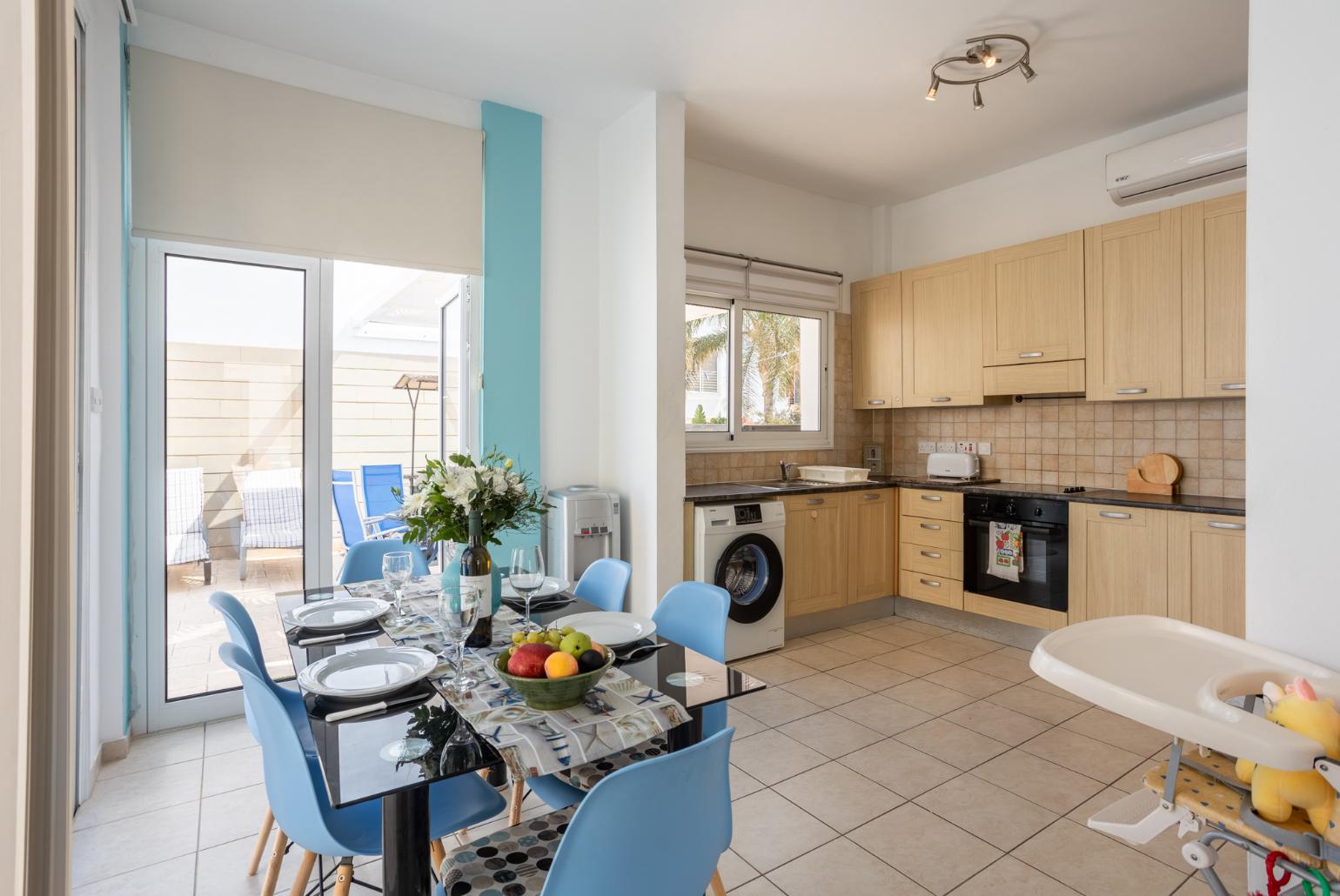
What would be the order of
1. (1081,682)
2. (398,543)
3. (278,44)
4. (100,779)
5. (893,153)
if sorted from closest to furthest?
(1081,682), (100,779), (398,543), (278,44), (893,153)

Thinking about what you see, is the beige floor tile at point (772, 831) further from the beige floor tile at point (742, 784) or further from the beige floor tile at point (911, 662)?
the beige floor tile at point (911, 662)

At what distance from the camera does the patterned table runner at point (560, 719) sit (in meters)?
1.21

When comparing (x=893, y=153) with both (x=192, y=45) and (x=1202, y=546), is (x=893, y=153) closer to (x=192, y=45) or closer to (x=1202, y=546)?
(x=1202, y=546)

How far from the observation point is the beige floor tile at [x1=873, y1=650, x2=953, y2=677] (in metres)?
3.75

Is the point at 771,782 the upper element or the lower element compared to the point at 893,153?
lower

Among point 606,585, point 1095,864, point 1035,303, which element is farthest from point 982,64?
point 1095,864

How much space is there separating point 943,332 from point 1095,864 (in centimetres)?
331

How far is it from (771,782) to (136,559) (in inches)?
109

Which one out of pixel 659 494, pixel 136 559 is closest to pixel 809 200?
pixel 659 494

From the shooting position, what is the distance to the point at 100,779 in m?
2.55

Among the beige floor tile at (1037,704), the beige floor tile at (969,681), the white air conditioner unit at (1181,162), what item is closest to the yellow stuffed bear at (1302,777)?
the beige floor tile at (1037,704)

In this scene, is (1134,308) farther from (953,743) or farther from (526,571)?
(526,571)

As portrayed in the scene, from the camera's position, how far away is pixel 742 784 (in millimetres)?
2541

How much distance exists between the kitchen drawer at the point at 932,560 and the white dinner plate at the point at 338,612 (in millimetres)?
3428
